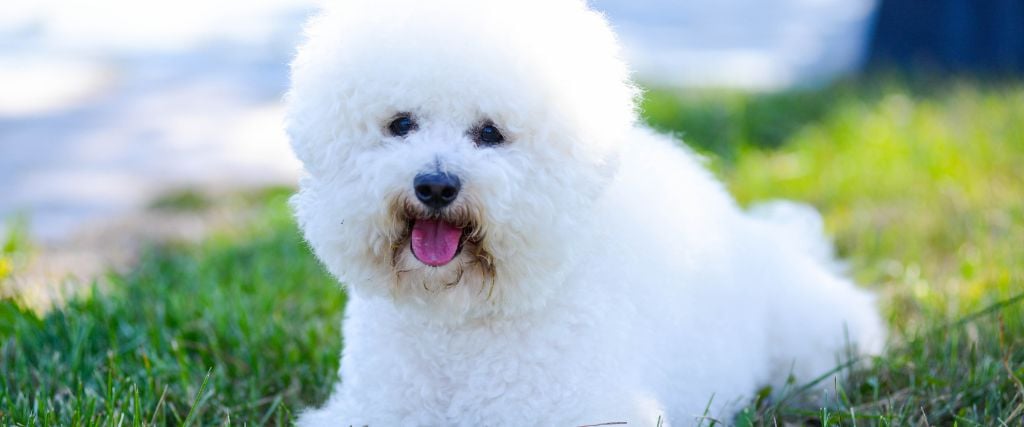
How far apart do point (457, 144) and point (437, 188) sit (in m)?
0.12

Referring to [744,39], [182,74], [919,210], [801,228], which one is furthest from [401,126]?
[744,39]

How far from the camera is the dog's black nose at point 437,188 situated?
2023mm

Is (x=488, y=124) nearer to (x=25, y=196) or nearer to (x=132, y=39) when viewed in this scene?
(x=25, y=196)

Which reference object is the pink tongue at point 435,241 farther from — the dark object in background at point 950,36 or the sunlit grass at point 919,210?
the dark object in background at point 950,36

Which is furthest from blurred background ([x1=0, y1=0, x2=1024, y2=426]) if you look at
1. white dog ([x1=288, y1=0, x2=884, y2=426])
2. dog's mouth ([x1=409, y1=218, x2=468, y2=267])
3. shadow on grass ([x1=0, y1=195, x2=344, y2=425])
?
dog's mouth ([x1=409, y1=218, x2=468, y2=267])

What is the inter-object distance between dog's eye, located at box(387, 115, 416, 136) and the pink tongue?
0.62 feet

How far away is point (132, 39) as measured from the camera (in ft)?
34.9

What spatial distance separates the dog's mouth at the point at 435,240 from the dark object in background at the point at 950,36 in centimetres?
555

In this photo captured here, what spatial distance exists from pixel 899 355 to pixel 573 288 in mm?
1271

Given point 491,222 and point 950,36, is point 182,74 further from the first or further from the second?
point 491,222

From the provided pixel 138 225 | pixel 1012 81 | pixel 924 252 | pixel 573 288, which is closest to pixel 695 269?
pixel 573 288

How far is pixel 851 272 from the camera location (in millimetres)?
4047

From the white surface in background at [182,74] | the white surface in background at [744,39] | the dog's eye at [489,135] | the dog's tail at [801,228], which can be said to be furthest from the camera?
the white surface in background at [744,39]

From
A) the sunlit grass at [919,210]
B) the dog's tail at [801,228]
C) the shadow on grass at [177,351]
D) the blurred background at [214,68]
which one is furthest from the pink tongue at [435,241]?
the blurred background at [214,68]
